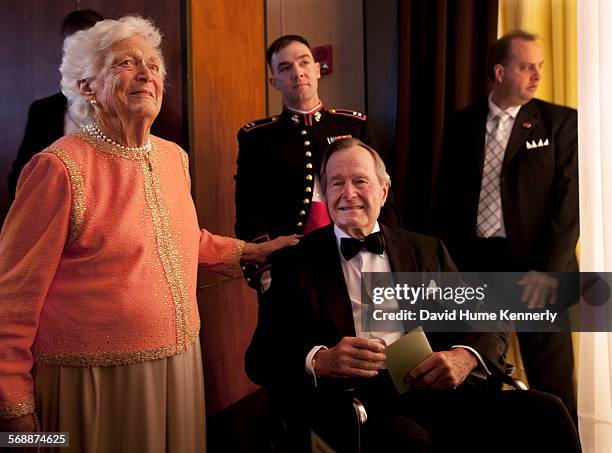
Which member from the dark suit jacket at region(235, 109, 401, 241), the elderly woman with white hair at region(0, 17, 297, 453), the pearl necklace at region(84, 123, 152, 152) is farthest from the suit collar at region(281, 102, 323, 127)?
the pearl necklace at region(84, 123, 152, 152)

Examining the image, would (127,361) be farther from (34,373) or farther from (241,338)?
(241,338)

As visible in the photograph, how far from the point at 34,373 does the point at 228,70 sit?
1.54 m

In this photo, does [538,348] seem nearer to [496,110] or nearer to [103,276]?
[496,110]

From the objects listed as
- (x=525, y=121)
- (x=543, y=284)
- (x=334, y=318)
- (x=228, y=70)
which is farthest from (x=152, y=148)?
(x=543, y=284)

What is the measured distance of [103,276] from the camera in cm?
129

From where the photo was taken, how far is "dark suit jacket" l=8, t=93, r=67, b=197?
1.74 m

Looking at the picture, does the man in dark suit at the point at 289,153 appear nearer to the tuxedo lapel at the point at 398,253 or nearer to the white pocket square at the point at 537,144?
the tuxedo lapel at the point at 398,253

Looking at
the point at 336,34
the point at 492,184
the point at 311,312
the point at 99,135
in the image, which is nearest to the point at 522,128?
the point at 492,184

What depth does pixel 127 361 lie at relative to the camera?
1329mm

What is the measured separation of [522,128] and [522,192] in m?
0.22

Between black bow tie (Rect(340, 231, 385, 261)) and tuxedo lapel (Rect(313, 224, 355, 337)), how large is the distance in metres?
0.04

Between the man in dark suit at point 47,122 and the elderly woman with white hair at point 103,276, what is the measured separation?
439 mm

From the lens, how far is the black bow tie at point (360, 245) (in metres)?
1.54

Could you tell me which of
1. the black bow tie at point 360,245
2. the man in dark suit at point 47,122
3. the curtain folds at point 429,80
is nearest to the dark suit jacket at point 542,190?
the curtain folds at point 429,80
